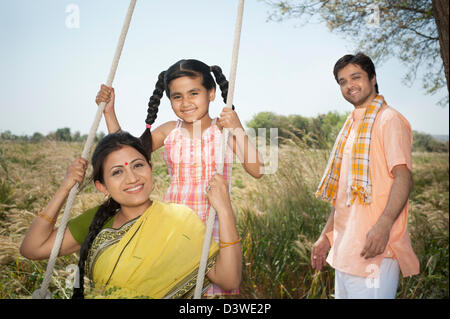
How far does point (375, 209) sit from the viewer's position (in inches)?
63.6

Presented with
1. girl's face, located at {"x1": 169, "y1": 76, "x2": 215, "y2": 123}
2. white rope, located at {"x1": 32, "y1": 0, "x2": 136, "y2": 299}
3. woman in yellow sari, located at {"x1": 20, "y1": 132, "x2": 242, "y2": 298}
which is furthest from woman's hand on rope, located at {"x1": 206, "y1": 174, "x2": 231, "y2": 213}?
white rope, located at {"x1": 32, "y1": 0, "x2": 136, "y2": 299}

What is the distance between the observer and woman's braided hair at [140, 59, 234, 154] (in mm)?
1609

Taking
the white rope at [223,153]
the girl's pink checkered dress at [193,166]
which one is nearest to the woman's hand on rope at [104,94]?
the girl's pink checkered dress at [193,166]

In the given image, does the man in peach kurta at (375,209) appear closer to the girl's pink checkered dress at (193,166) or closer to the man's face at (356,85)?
the man's face at (356,85)

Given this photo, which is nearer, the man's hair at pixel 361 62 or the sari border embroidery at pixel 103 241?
the sari border embroidery at pixel 103 241

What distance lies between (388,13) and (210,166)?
9.57ft

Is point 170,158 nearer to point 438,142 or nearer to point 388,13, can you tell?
point 388,13

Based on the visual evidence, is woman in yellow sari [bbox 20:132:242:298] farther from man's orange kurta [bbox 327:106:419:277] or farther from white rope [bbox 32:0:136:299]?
man's orange kurta [bbox 327:106:419:277]

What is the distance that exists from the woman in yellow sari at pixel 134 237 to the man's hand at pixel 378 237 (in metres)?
0.61

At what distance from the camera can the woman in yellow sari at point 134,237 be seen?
4.18 ft

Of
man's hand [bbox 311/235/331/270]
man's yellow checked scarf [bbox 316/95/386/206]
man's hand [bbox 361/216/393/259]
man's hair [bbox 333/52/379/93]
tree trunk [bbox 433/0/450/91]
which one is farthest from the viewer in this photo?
tree trunk [bbox 433/0/450/91]

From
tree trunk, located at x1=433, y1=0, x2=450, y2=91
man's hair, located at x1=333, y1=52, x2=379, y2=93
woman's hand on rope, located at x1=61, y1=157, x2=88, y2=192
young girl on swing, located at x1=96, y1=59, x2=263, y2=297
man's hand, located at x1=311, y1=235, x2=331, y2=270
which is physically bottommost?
man's hand, located at x1=311, y1=235, x2=331, y2=270

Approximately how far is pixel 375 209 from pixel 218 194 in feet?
2.45
